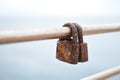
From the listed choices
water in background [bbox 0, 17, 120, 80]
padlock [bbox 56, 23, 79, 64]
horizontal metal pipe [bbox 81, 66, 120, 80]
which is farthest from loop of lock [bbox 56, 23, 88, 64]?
water in background [bbox 0, 17, 120, 80]

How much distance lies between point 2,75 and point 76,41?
10.4ft

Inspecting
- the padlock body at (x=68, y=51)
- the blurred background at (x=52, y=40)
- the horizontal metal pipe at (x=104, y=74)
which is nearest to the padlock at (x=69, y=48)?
the padlock body at (x=68, y=51)

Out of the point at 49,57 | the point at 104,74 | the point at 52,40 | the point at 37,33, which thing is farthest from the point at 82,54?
the point at 49,57

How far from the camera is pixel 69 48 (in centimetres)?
48

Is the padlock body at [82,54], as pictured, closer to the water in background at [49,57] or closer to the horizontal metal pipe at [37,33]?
the horizontal metal pipe at [37,33]

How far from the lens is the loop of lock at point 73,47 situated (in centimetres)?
47

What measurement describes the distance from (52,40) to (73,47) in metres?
2.77

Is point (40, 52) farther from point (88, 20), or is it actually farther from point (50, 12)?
point (88, 20)

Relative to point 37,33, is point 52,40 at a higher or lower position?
higher

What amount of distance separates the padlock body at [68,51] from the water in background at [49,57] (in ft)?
7.87

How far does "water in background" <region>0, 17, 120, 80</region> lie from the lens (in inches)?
119

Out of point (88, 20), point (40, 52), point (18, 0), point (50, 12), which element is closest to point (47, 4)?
point (50, 12)

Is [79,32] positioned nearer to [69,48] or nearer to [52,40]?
[69,48]

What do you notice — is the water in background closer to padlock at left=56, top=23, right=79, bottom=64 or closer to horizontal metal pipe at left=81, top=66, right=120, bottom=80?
horizontal metal pipe at left=81, top=66, right=120, bottom=80
